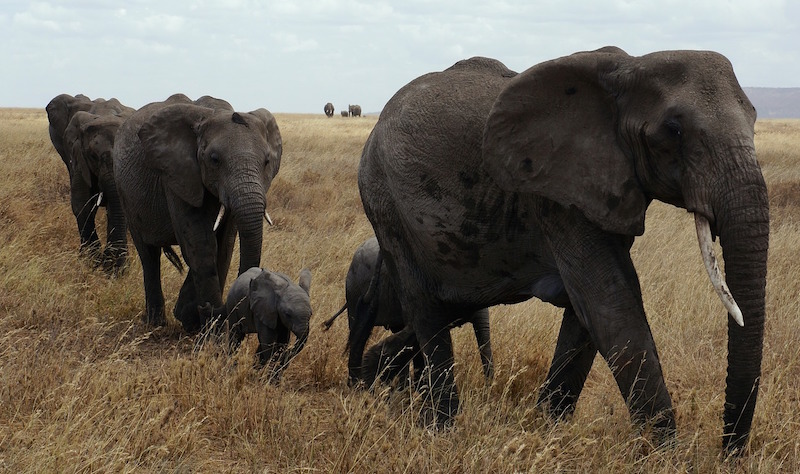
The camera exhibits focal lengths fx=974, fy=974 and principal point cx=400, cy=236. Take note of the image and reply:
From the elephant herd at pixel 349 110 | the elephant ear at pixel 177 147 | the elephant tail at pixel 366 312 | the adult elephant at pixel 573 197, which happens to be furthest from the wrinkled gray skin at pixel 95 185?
the elephant herd at pixel 349 110

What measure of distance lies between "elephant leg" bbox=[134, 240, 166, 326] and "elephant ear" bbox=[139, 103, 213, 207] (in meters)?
0.96

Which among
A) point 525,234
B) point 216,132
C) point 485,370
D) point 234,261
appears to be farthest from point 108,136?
point 525,234

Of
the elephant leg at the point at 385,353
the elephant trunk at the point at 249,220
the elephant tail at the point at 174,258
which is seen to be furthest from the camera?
the elephant tail at the point at 174,258

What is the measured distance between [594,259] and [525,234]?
539 millimetres

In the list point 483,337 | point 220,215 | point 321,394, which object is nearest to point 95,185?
point 220,215

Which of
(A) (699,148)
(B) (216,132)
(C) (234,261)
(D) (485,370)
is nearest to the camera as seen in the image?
(A) (699,148)

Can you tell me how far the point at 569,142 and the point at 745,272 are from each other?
98 cm

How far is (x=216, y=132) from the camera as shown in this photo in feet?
24.7

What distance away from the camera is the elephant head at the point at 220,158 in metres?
7.24

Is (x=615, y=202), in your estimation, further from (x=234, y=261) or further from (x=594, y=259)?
(x=234, y=261)

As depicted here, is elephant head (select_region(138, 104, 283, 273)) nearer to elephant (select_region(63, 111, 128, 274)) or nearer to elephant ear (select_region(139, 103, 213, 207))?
elephant ear (select_region(139, 103, 213, 207))

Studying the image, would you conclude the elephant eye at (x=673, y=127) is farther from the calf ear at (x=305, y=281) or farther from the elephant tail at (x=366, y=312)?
the calf ear at (x=305, y=281)

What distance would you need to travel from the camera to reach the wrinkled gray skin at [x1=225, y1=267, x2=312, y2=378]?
246 inches

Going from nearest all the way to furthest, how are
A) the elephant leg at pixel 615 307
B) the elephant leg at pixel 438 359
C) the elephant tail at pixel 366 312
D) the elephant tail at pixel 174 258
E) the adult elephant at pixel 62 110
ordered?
the elephant leg at pixel 615 307 < the elephant leg at pixel 438 359 < the elephant tail at pixel 366 312 < the elephant tail at pixel 174 258 < the adult elephant at pixel 62 110
